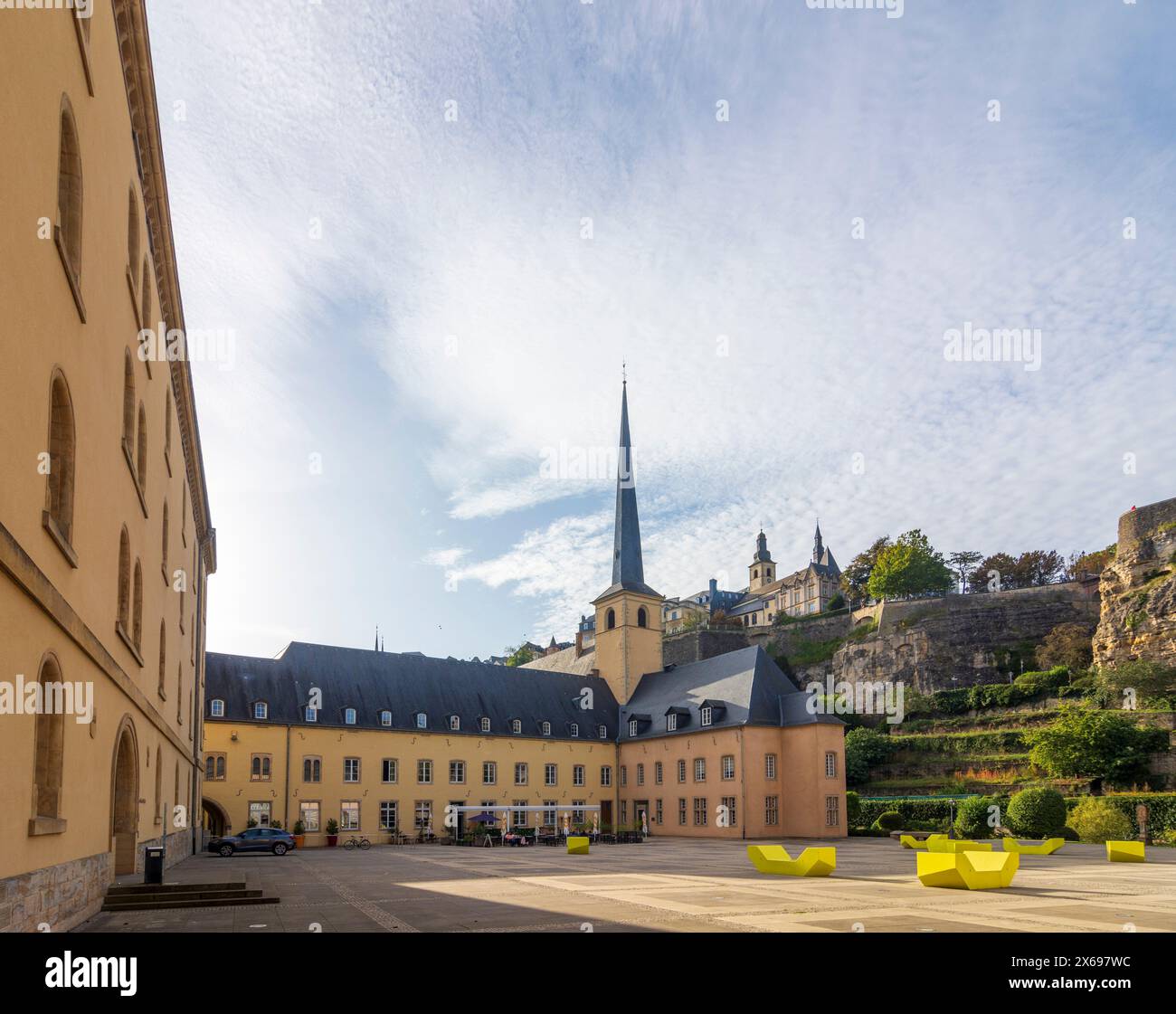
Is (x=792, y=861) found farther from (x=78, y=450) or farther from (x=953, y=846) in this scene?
(x=78, y=450)

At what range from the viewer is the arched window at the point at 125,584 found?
1772 centimetres

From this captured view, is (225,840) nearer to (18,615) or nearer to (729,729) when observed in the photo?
(729,729)

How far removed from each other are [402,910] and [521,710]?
43.3m

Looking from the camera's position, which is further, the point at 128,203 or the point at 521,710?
the point at 521,710

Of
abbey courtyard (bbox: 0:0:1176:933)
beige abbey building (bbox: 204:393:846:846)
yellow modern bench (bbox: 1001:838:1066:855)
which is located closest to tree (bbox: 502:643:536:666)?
abbey courtyard (bbox: 0:0:1176:933)

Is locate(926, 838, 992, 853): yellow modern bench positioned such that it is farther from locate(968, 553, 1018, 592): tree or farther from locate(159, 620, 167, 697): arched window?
locate(968, 553, 1018, 592): tree

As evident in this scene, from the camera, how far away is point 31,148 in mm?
10094

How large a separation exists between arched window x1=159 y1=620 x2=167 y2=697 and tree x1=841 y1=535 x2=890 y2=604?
8837 centimetres

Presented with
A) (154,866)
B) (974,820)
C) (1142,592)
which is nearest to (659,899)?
(154,866)

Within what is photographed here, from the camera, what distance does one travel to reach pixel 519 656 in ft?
408

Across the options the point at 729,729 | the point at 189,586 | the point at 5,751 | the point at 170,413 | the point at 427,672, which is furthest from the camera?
the point at 427,672

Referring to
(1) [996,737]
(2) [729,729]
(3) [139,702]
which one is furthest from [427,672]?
(3) [139,702]
